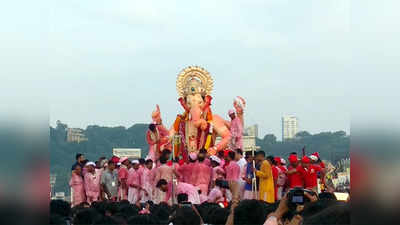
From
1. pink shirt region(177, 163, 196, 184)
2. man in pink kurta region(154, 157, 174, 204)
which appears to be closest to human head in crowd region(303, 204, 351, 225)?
man in pink kurta region(154, 157, 174, 204)

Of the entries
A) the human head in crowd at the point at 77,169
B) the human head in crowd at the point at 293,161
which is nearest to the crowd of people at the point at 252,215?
the human head in crowd at the point at 293,161

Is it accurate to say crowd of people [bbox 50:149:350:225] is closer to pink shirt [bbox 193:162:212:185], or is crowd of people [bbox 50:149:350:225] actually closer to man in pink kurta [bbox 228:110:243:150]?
pink shirt [bbox 193:162:212:185]

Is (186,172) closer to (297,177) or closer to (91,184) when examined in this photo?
(91,184)

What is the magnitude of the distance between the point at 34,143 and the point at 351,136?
1.39 meters

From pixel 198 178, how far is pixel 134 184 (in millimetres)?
3204

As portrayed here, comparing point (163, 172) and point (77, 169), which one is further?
point (77, 169)

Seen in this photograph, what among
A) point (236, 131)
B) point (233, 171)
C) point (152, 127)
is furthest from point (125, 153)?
point (233, 171)

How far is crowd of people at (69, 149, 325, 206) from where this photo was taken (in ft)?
42.3

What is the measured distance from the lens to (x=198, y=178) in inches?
606

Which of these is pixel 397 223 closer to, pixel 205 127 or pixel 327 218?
pixel 327 218

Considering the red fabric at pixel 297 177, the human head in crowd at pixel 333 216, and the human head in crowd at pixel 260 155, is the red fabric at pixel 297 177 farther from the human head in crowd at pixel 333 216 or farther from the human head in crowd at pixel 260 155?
the human head in crowd at pixel 333 216

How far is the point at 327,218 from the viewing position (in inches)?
143

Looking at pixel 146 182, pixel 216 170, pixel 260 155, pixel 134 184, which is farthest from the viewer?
pixel 134 184

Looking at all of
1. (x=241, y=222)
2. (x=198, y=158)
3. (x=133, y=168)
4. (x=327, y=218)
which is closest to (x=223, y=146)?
(x=133, y=168)
